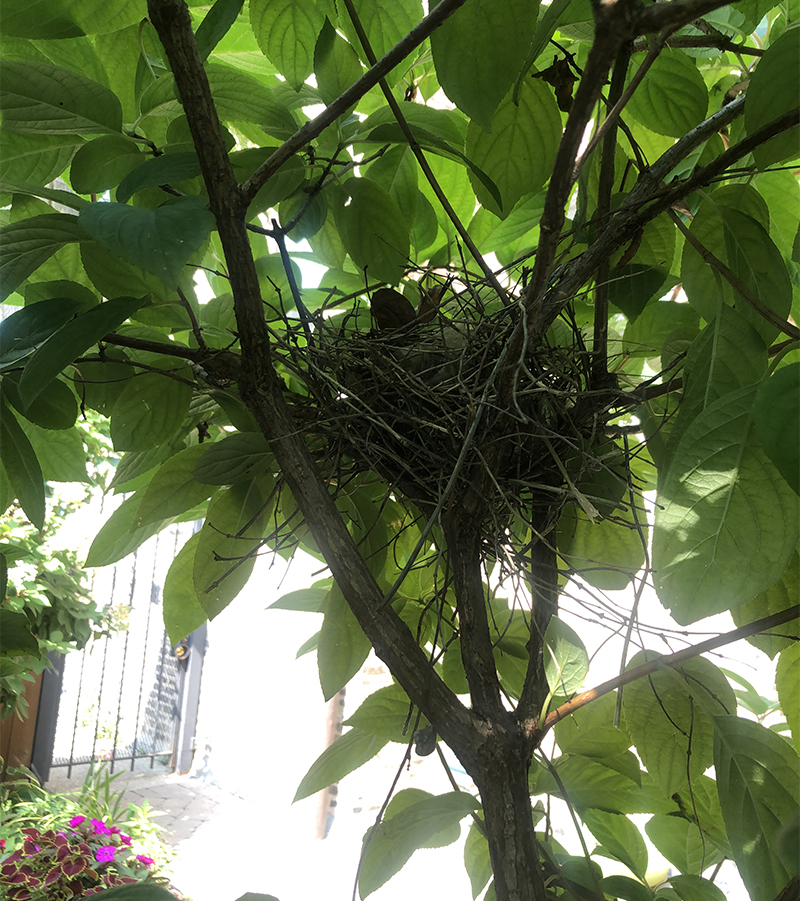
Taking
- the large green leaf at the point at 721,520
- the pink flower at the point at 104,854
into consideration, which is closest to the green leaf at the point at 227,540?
the large green leaf at the point at 721,520

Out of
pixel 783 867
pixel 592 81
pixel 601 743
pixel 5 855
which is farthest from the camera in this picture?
pixel 5 855

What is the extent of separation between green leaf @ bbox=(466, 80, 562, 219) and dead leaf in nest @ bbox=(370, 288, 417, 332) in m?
0.11

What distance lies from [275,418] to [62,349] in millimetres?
92

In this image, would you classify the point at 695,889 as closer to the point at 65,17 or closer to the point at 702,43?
the point at 702,43

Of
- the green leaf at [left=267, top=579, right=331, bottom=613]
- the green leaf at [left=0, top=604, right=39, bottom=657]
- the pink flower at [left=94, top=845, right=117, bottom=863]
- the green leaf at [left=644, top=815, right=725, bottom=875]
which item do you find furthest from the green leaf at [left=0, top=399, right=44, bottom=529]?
the pink flower at [left=94, top=845, right=117, bottom=863]

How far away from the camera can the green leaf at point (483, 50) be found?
25cm

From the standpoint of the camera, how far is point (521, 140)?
0.32 meters

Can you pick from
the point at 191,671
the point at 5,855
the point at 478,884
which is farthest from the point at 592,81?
the point at 191,671

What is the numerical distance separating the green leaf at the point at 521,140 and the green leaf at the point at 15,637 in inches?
13.7

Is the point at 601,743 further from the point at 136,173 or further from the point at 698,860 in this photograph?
the point at 136,173

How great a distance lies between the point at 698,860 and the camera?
45cm

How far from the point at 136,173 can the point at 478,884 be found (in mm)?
462

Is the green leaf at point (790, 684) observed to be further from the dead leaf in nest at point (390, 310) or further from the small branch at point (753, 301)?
the dead leaf in nest at point (390, 310)

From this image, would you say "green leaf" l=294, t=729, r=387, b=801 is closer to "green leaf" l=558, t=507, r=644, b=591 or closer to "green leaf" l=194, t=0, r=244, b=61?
"green leaf" l=558, t=507, r=644, b=591
